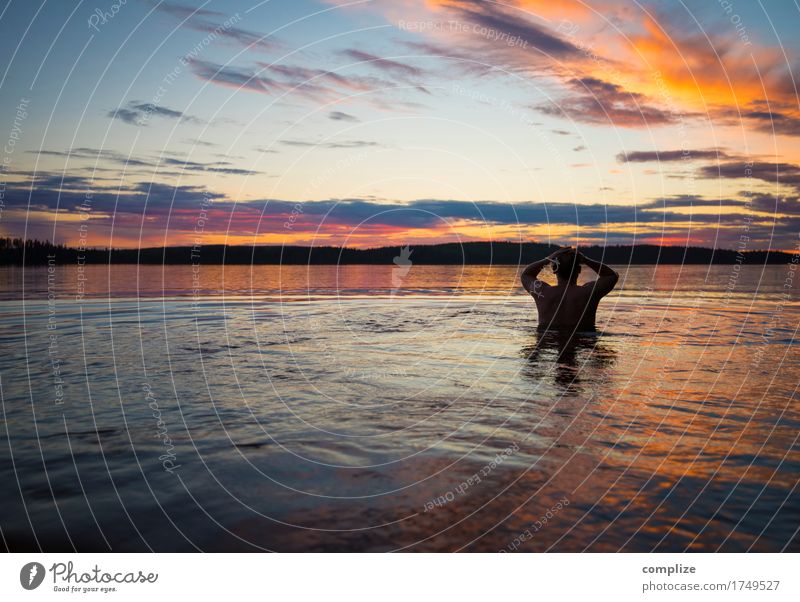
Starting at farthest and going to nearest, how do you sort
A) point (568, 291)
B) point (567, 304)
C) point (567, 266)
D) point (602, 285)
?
point (567, 304) → point (568, 291) → point (567, 266) → point (602, 285)

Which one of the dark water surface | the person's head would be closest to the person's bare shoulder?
the person's head

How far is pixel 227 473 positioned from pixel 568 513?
3904 millimetres

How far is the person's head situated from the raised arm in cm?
27

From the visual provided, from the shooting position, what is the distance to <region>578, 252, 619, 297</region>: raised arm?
17.1m

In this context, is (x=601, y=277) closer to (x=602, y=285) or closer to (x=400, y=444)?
(x=602, y=285)

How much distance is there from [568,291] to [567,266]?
1.01 m

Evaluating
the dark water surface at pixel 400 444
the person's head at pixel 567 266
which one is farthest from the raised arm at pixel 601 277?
the dark water surface at pixel 400 444

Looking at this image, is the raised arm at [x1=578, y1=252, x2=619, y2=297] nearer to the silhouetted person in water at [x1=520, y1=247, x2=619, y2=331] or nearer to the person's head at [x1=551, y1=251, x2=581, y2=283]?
the silhouetted person in water at [x1=520, y1=247, x2=619, y2=331]

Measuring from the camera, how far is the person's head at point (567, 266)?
17.4 meters

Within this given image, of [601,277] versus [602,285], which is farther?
[601,277]

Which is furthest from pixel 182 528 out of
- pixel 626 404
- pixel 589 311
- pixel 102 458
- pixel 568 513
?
pixel 589 311

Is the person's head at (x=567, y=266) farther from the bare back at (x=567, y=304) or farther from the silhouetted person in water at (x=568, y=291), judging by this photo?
the bare back at (x=567, y=304)

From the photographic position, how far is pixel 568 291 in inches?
720

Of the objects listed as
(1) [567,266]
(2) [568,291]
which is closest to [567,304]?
(2) [568,291]
